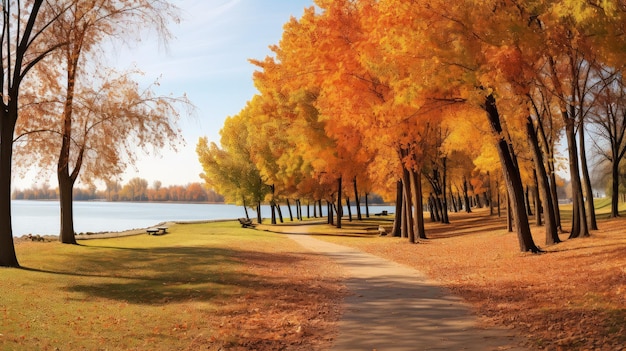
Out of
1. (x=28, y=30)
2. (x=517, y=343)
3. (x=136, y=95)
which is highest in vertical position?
(x=28, y=30)

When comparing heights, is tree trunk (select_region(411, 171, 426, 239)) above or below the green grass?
above

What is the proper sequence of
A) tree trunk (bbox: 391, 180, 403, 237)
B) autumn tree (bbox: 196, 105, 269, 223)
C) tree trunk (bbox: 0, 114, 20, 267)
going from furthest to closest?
1. autumn tree (bbox: 196, 105, 269, 223)
2. tree trunk (bbox: 391, 180, 403, 237)
3. tree trunk (bbox: 0, 114, 20, 267)

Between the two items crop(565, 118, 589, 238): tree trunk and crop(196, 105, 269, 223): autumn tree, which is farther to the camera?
crop(196, 105, 269, 223): autumn tree

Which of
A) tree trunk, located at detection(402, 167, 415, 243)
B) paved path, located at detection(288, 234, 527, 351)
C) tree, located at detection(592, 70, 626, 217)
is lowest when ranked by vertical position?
paved path, located at detection(288, 234, 527, 351)

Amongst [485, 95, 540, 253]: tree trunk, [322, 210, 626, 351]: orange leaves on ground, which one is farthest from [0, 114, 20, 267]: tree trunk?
[485, 95, 540, 253]: tree trunk

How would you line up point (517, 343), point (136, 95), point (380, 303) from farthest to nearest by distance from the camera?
point (136, 95)
point (380, 303)
point (517, 343)

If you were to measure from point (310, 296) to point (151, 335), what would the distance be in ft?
15.0

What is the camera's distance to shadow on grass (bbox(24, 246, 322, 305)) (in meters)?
13.0

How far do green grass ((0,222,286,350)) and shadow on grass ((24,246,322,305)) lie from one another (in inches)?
0.9

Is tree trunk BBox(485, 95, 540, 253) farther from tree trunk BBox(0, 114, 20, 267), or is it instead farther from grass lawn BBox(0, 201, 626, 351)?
tree trunk BBox(0, 114, 20, 267)

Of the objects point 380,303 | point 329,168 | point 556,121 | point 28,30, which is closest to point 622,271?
point 380,303

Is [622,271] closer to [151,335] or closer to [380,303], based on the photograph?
[380,303]

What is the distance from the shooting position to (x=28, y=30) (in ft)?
55.0

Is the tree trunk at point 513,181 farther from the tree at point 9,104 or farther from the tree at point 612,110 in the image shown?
the tree at point 9,104
